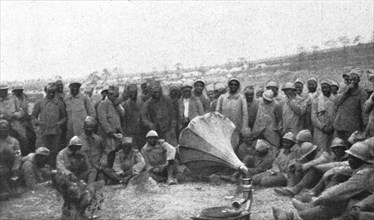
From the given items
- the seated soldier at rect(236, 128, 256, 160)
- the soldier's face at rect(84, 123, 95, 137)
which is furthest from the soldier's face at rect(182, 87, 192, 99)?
the soldier's face at rect(84, 123, 95, 137)

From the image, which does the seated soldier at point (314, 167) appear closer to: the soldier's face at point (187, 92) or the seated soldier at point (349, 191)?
Answer: the seated soldier at point (349, 191)

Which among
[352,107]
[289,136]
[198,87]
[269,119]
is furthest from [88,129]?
[352,107]

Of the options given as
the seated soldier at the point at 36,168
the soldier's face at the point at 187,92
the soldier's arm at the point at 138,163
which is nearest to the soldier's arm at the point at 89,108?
the seated soldier at the point at 36,168

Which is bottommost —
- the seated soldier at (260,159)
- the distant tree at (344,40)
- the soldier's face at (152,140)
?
the seated soldier at (260,159)

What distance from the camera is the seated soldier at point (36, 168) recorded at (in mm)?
9023

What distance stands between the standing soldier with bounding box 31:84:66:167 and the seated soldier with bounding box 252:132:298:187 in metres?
4.06

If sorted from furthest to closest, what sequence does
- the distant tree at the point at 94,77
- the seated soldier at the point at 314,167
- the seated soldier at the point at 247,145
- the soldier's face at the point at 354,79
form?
the distant tree at the point at 94,77, the seated soldier at the point at 247,145, the soldier's face at the point at 354,79, the seated soldier at the point at 314,167

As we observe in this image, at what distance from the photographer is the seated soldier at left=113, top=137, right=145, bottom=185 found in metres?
9.34

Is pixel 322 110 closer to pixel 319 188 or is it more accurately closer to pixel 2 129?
pixel 319 188

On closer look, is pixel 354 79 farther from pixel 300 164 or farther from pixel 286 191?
pixel 286 191

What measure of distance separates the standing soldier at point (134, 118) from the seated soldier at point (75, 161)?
181cm

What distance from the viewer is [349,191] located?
17.9 ft

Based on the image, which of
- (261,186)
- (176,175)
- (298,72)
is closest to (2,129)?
(176,175)

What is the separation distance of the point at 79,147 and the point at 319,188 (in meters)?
4.14
